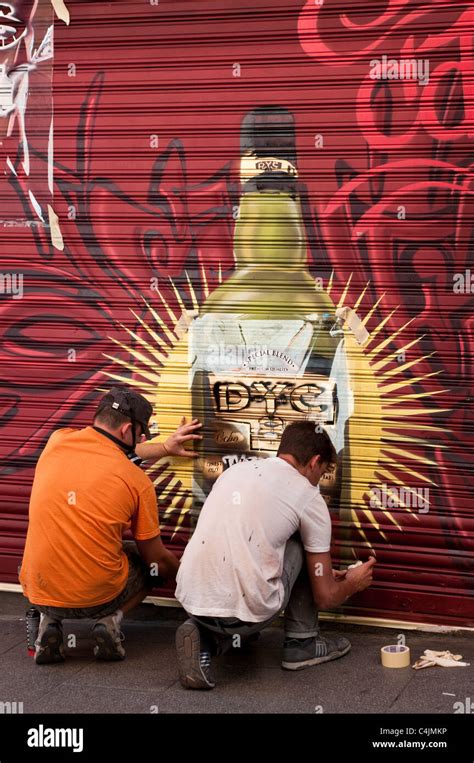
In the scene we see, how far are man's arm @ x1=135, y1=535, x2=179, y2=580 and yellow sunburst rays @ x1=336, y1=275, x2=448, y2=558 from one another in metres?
0.92

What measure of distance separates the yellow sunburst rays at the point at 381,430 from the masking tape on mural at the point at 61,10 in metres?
2.21

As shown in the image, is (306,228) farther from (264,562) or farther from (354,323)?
(264,562)

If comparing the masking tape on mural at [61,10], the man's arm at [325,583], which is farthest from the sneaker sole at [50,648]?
Answer: the masking tape on mural at [61,10]

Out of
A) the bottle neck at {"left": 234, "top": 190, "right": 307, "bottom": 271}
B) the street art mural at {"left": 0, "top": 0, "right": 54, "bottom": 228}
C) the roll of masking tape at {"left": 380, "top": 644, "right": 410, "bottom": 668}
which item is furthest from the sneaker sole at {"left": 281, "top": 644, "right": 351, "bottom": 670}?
the street art mural at {"left": 0, "top": 0, "right": 54, "bottom": 228}

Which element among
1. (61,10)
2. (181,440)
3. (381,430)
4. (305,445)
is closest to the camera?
(305,445)

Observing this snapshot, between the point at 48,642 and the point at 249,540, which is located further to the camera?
the point at 48,642

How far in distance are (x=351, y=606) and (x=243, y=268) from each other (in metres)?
1.94

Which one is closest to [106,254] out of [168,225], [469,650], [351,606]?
[168,225]

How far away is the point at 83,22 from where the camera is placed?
261 inches

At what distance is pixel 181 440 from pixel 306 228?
137 centimetres

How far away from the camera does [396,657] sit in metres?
5.66

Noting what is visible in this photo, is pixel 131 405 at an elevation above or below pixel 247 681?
above

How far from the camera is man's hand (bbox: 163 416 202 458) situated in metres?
6.48

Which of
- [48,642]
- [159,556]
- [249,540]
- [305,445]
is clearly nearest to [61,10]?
[305,445]
